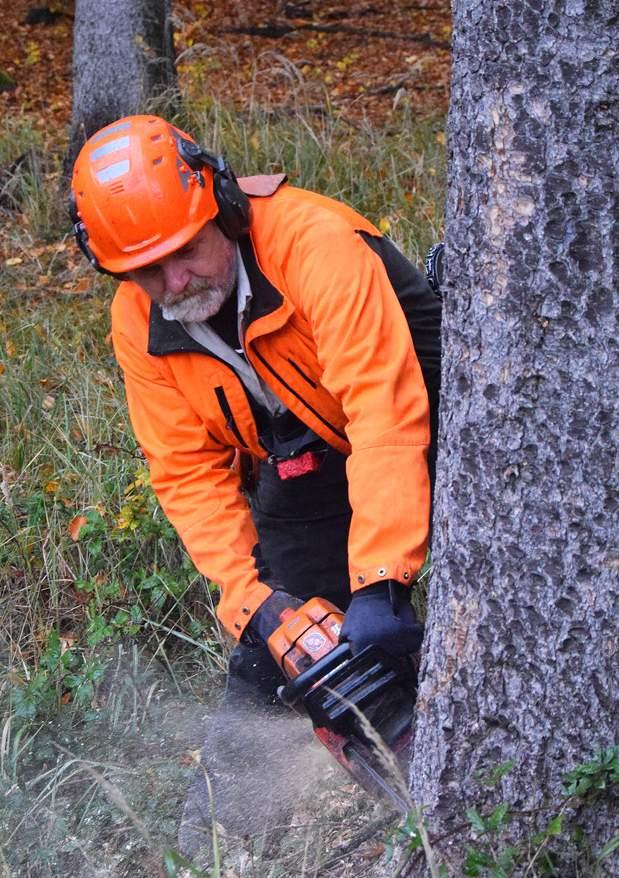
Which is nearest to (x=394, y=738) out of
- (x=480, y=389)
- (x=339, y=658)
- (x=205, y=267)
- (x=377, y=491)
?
(x=339, y=658)

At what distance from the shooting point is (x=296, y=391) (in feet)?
10.2

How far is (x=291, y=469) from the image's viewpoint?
3484mm

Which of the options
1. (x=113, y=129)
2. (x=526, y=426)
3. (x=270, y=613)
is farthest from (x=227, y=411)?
(x=526, y=426)

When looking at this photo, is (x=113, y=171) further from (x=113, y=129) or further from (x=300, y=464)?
(x=300, y=464)

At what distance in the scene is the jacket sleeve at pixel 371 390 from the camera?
256 centimetres

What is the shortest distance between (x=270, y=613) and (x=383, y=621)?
24.3 inches

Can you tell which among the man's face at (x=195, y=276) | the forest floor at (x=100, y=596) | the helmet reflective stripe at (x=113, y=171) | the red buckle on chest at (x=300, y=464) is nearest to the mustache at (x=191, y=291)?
the man's face at (x=195, y=276)

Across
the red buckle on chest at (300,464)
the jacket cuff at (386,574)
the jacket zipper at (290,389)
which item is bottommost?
the red buckle on chest at (300,464)

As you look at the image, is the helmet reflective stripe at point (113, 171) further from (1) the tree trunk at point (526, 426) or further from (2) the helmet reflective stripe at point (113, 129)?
(1) the tree trunk at point (526, 426)

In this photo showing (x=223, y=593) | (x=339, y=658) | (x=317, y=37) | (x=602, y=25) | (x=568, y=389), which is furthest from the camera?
(x=317, y=37)

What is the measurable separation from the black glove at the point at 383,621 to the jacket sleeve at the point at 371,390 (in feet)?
0.11

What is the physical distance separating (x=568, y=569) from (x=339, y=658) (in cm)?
76

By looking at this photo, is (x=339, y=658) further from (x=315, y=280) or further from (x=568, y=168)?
(x=568, y=168)

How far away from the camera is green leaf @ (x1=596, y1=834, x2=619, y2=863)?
190 centimetres
